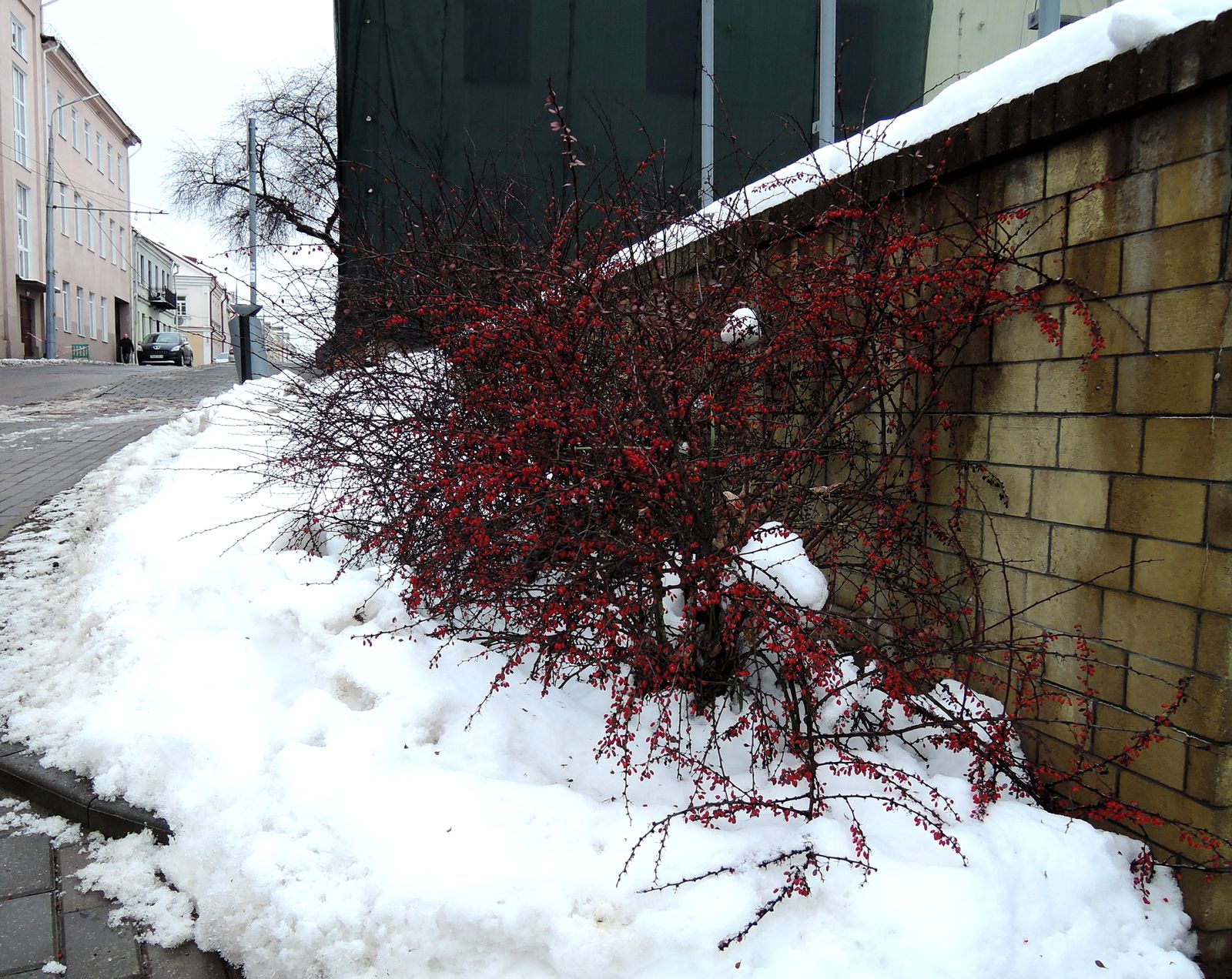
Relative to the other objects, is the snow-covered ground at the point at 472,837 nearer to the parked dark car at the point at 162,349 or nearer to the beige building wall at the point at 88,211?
the beige building wall at the point at 88,211

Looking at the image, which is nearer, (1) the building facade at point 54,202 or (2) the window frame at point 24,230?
(1) the building facade at point 54,202

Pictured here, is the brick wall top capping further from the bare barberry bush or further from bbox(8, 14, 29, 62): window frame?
bbox(8, 14, 29, 62): window frame

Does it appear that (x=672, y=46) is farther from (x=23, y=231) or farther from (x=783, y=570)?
(x=23, y=231)

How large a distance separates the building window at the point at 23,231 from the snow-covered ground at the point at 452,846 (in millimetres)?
31392

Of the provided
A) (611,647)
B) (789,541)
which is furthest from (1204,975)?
(611,647)

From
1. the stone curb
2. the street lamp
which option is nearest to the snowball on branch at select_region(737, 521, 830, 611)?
the stone curb

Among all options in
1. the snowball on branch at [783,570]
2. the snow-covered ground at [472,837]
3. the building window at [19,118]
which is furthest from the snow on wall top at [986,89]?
the building window at [19,118]

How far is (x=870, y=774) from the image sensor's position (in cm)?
249

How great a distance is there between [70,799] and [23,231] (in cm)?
3309

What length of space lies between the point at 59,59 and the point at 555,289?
121 feet

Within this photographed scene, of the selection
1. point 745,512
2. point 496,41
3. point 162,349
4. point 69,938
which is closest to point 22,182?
point 162,349

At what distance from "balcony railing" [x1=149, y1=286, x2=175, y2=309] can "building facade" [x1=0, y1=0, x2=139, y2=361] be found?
8615mm

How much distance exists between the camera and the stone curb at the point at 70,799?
302 cm

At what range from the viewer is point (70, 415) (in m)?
12.9
